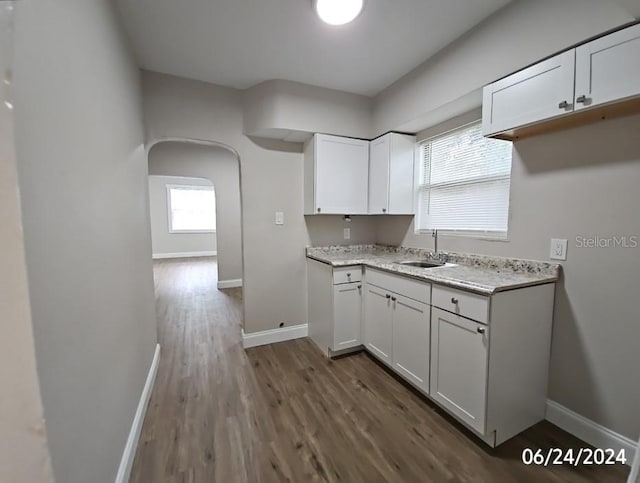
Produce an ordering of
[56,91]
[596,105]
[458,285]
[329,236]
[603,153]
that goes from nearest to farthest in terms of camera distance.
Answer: [56,91] → [596,105] → [603,153] → [458,285] → [329,236]

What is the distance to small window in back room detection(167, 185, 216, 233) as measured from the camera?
27.0 feet

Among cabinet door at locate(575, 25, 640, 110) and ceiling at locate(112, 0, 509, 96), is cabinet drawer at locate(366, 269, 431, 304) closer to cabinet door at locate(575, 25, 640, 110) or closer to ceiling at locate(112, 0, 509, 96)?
cabinet door at locate(575, 25, 640, 110)

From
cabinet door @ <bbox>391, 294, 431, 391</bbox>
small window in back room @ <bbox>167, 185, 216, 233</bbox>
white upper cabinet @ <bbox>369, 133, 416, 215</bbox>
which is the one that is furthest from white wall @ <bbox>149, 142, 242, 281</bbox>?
cabinet door @ <bbox>391, 294, 431, 391</bbox>

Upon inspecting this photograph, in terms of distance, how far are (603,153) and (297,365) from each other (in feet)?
8.34

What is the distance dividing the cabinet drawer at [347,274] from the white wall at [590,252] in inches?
48.3

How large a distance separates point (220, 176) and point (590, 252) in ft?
17.0

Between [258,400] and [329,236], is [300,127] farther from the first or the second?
[258,400]

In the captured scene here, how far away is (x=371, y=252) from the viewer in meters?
3.21

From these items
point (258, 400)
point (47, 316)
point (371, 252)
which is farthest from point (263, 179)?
point (47, 316)

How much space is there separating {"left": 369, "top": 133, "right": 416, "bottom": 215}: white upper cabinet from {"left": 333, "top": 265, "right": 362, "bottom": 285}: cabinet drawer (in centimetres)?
67

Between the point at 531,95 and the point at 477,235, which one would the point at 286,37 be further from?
the point at 477,235

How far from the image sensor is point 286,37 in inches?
78.3

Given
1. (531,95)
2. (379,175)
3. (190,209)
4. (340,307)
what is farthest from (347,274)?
(190,209)

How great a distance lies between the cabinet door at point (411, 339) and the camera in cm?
191
